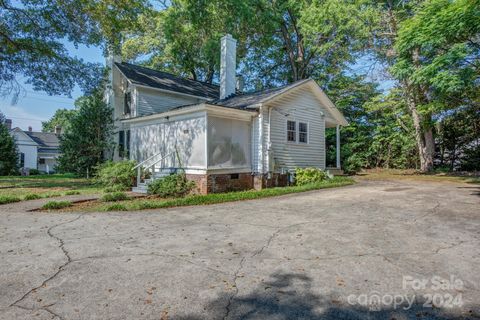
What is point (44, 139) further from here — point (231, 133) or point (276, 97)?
point (276, 97)

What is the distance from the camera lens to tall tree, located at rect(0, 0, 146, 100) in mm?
15180

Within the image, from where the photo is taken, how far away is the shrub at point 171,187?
32.2ft

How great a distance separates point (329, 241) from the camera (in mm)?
4527

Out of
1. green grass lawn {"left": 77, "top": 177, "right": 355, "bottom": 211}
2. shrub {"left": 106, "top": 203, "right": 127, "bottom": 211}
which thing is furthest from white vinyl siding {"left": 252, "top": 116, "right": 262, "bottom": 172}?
shrub {"left": 106, "top": 203, "right": 127, "bottom": 211}

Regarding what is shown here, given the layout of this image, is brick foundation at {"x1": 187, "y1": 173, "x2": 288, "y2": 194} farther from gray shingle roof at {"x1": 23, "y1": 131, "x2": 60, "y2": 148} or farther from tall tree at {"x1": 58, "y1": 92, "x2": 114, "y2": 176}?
gray shingle roof at {"x1": 23, "y1": 131, "x2": 60, "y2": 148}

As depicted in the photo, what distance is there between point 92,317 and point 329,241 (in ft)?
11.1

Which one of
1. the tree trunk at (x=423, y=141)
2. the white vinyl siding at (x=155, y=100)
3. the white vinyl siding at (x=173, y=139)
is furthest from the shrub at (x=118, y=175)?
the tree trunk at (x=423, y=141)

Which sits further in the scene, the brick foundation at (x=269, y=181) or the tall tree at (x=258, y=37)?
the tall tree at (x=258, y=37)

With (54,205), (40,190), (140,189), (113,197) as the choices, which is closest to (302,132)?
(140,189)

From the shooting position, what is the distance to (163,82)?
1845 centimetres

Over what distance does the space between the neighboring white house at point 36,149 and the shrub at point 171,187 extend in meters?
31.4

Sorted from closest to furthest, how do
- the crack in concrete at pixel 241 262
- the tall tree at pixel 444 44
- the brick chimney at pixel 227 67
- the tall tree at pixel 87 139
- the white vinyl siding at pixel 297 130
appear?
the crack in concrete at pixel 241 262 → the tall tree at pixel 444 44 → the white vinyl siding at pixel 297 130 → the brick chimney at pixel 227 67 → the tall tree at pixel 87 139

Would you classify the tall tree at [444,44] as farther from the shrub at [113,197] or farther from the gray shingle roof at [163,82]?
the gray shingle roof at [163,82]

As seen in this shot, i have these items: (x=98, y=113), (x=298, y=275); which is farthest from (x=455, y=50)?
(x=98, y=113)
